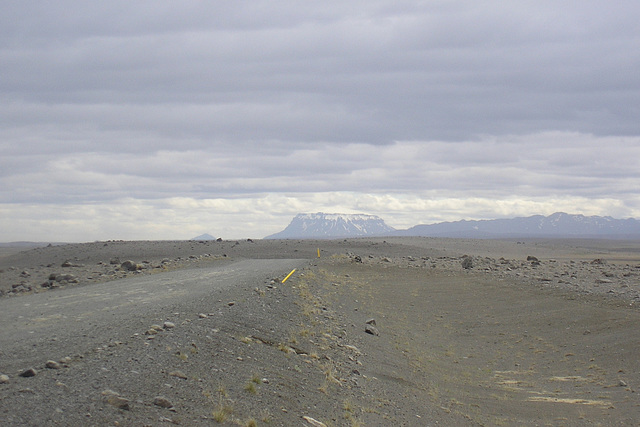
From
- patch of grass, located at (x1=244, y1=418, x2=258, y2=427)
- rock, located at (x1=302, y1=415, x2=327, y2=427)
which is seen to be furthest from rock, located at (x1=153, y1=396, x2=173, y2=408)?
rock, located at (x1=302, y1=415, x2=327, y2=427)

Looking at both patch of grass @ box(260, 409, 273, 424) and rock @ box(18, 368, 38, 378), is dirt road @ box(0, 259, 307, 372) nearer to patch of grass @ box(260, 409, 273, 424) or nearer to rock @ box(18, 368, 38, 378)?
rock @ box(18, 368, 38, 378)

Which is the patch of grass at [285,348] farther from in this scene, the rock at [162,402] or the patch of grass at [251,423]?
the rock at [162,402]

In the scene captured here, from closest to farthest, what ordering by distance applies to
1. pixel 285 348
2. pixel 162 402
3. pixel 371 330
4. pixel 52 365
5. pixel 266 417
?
1. pixel 162 402
2. pixel 266 417
3. pixel 52 365
4. pixel 285 348
5. pixel 371 330

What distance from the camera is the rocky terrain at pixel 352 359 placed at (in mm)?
8422

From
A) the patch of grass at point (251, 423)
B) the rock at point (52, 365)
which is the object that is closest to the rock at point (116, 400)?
the rock at point (52, 365)

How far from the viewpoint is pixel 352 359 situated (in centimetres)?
1435

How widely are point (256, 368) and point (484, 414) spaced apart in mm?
5706

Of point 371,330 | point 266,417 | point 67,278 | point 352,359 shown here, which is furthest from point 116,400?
point 67,278

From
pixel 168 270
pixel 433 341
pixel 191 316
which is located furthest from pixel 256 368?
pixel 168 270

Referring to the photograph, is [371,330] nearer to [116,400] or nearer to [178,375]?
[178,375]

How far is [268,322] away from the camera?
14.8 meters

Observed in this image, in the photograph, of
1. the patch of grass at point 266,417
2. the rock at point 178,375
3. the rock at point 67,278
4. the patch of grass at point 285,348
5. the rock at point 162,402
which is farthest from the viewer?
the rock at point 67,278

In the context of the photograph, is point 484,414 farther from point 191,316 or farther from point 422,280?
point 422,280

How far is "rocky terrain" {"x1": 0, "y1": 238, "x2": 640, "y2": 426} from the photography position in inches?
332
